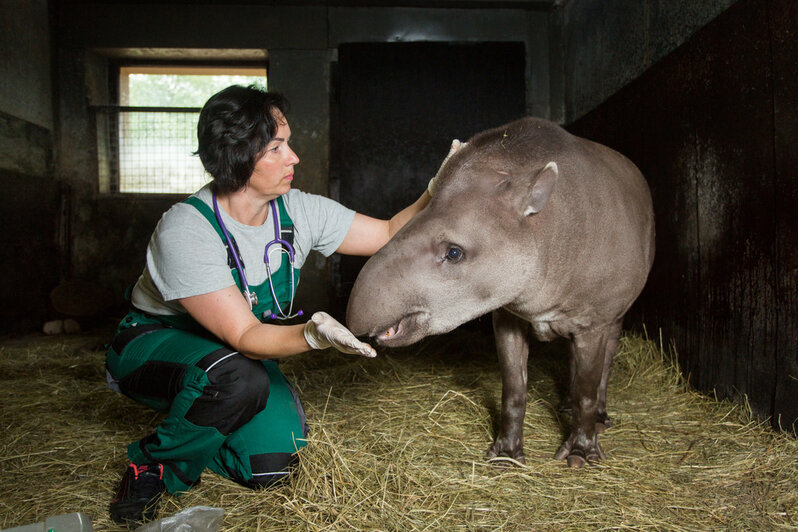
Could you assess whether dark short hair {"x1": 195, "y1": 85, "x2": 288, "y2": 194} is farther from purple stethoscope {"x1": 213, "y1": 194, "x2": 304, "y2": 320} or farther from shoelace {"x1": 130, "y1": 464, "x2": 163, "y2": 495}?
shoelace {"x1": 130, "y1": 464, "x2": 163, "y2": 495}

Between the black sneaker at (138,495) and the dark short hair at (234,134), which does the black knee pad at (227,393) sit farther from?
the dark short hair at (234,134)

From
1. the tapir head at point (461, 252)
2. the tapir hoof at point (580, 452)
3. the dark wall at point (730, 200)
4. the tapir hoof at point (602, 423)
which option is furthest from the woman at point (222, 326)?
the dark wall at point (730, 200)

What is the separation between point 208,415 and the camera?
2.53 metres

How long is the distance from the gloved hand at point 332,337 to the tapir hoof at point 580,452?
56.9 inches

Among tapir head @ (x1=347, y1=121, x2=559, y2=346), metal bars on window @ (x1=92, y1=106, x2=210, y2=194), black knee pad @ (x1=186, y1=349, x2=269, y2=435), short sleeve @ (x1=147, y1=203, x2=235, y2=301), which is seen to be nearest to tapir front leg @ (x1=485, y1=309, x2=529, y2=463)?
tapir head @ (x1=347, y1=121, x2=559, y2=346)

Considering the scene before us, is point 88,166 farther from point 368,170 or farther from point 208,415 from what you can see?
point 208,415

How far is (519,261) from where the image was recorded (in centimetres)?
253

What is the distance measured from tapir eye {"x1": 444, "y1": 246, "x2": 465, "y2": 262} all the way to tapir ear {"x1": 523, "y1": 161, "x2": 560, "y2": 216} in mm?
356

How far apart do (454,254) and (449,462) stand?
118 centimetres

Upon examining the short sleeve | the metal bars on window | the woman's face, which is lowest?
the short sleeve

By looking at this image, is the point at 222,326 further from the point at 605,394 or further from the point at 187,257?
the point at 605,394

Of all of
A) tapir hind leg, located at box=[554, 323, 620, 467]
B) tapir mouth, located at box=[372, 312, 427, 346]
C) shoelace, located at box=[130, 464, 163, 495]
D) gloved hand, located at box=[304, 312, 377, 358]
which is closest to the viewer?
gloved hand, located at box=[304, 312, 377, 358]

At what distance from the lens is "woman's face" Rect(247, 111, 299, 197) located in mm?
2787

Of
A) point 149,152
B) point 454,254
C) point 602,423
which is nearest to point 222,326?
point 454,254
